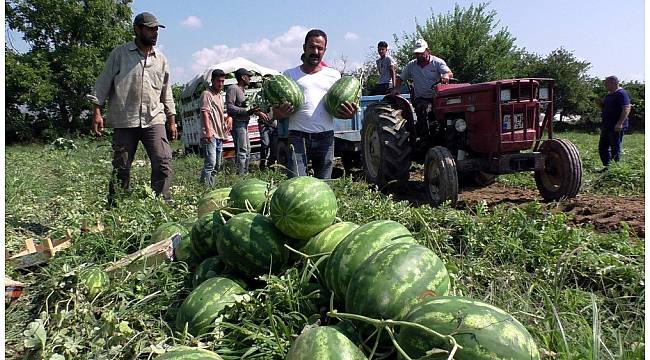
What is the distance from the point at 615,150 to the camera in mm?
10039

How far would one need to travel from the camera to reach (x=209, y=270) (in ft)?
8.59

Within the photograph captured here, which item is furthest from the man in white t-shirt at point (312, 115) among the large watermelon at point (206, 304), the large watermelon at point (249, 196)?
the large watermelon at point (206, 304)

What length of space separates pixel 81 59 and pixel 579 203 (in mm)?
34104

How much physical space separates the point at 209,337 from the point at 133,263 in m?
1.06

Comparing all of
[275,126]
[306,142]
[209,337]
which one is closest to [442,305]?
[209,337]

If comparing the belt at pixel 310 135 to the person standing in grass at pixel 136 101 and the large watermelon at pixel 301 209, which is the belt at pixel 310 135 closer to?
the person standing in grass at pixel 136 101

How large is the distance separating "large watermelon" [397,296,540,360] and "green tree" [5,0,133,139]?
3473cm

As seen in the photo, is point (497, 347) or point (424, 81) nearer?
point (497, 347)

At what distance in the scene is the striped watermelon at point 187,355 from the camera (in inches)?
65.2

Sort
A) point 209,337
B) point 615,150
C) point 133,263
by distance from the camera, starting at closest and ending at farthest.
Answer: point 209,337
point 133,263
point 615,150

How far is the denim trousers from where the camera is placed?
508cm

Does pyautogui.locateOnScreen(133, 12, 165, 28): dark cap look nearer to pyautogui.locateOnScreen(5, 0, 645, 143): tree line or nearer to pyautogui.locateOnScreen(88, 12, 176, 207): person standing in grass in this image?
pyautogui.locateOnScreen(88, 12, 176, 207): person standing in grass

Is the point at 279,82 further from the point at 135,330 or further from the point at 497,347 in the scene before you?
the point at 497,347

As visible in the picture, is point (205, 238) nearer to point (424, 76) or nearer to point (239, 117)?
point (424, 76)
